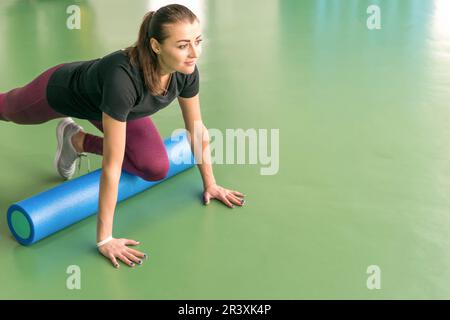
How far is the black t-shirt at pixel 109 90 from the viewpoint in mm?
2035

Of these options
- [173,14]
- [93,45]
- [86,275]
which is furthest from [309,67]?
[86,275]

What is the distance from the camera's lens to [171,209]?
2.47 m

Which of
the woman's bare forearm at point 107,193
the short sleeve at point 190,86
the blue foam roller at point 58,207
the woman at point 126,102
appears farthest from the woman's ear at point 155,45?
the blue foam roller at point 58,207

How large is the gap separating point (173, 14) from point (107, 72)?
1.00 feet

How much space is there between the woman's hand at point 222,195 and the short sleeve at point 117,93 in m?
0.61

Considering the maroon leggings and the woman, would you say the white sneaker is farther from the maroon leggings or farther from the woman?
the maroon leggings

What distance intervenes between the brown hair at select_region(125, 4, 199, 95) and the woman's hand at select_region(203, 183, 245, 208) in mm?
569

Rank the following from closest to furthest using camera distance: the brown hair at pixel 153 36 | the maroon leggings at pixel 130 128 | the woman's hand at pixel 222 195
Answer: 1. the brown hair at pixel 153 36
2. the maroon leggings at pixel 130 128
3. the woman's hand at pixel 222 195

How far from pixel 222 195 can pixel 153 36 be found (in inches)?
30.8

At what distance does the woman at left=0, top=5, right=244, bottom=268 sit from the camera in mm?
2025

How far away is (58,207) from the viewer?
2.25m

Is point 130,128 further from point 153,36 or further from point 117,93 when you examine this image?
point 153,36

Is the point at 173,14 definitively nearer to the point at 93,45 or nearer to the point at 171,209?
the point at 171,209

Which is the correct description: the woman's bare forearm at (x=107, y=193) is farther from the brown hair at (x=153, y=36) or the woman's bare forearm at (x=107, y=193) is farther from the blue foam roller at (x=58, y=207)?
the brown hair at (x=153, y=36)
